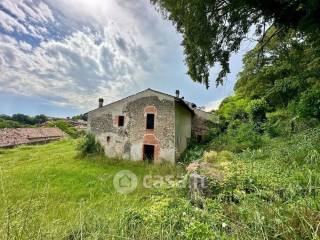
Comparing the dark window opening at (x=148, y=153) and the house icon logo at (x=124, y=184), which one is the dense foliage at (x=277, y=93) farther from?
the house icon logo at (x=124, y=184)

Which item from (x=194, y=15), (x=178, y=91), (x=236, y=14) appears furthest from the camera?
(x=178, y=91)

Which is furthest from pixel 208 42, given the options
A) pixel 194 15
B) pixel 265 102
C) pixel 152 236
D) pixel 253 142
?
pixel 265 102

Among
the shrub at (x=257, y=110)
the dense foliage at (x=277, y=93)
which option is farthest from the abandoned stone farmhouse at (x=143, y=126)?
the shrub at (x=257, y=110)

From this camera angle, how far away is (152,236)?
2.50 metres

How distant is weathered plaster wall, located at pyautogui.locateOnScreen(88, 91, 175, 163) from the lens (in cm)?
1778

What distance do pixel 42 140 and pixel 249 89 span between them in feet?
104

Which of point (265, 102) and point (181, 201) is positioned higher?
point (265, 102)

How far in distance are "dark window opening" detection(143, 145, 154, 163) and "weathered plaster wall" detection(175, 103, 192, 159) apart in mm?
1684

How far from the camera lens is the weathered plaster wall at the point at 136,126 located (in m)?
17.8

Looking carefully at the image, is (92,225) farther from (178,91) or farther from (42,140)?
(42,140)

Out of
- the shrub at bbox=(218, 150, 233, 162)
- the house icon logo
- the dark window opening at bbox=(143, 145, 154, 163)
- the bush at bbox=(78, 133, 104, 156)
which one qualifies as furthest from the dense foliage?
the bush at bbox=(78, 133, 104, 156)

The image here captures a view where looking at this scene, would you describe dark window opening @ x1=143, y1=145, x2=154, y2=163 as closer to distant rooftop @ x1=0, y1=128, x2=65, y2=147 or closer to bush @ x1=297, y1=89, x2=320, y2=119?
bush @ x1=297, y1=89, x2=320, y2=119

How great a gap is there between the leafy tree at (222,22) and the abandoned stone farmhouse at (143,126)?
24.4 ft
